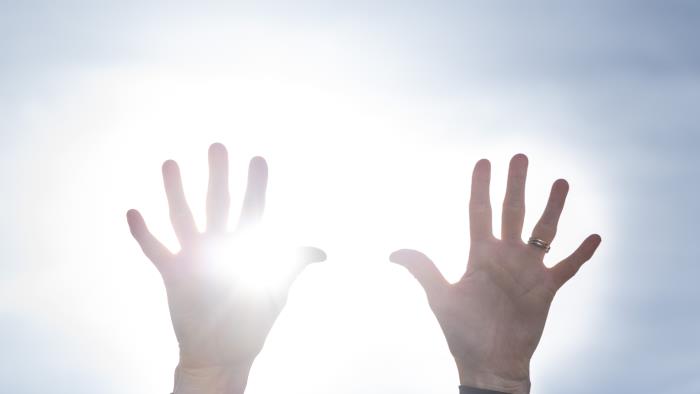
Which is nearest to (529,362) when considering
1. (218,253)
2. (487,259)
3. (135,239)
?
(487,259)

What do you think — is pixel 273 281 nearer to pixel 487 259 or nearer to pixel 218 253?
pixel 218 253

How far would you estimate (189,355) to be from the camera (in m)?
7.88

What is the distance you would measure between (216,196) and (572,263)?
12.8ft

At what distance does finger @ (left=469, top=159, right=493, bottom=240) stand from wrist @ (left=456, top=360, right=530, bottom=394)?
4.78 feet

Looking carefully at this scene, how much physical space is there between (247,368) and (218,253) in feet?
4.17

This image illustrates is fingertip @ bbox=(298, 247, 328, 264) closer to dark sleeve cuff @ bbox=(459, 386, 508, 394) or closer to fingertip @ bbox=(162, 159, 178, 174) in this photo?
fingertip @ bbox=(162, 159, 178, 174)

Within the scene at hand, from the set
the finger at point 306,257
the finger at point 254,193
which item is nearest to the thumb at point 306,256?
the finger at point 306,257

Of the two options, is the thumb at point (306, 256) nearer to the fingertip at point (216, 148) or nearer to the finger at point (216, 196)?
the finger at point (216, 196)

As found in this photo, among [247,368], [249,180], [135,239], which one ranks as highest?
[249,180]

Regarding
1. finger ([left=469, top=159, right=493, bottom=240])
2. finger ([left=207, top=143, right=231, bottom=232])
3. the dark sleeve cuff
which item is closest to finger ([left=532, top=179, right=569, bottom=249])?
finger ([left=469, top=159, right=493, bottom=240])

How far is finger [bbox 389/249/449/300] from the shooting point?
7.97 metres

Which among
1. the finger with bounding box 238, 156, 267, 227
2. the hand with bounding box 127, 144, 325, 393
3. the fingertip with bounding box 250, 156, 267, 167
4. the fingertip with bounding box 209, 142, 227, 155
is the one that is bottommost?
the hand with bounding box 127, 144, 325, 393

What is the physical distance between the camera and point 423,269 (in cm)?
804

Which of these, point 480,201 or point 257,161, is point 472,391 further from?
point 257,161
